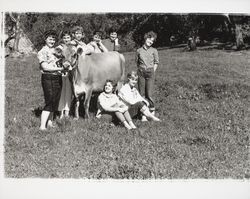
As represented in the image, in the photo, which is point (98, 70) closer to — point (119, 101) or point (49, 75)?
point (119, 101)

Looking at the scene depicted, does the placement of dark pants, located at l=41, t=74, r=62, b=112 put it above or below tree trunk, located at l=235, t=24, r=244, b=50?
below

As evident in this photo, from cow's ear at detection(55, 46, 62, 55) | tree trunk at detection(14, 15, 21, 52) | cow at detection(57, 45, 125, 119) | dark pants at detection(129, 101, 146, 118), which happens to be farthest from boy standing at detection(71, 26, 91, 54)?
dark pants at detection(129, 101, 146, 118)

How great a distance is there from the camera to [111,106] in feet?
26.5

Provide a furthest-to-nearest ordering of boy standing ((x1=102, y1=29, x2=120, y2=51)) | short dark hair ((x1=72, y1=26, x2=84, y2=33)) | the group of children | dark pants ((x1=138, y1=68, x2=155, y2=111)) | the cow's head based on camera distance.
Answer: boy standing ((x1=102, y1=29, x2=120, y2=51))
dark pants ((x1=138, y1=68, x2=155, y2=111))
short dark hair ((x1=72, y1=26, x2=84, y2=33))
the cow's head
the group of children

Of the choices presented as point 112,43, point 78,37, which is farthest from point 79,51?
→ point 112,43

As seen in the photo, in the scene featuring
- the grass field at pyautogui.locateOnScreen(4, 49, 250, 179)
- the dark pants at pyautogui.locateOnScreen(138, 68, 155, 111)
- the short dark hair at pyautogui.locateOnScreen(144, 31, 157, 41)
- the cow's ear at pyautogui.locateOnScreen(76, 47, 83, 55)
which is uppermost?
the short dark hair at pyautogui.locateOnScreen(144, 31, 157, 41)

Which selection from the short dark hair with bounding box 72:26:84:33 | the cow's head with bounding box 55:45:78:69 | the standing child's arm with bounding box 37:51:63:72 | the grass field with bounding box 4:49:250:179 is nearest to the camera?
the grass field with bounding box 4:49:250:179

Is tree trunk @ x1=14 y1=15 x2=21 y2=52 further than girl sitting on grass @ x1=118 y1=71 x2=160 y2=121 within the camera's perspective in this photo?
No

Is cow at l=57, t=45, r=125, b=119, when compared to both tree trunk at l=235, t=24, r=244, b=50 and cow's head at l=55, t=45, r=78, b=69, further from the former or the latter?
tree trunk at l=235, t=24, r=244, b=50

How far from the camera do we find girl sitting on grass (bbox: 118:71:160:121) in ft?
27.0

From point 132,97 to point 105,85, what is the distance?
0.52 meters

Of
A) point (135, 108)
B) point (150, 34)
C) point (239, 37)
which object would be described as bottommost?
point (135, 108)

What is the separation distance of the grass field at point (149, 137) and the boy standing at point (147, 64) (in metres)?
0.41

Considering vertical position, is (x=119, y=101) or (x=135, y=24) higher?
(x=135, y=24)
